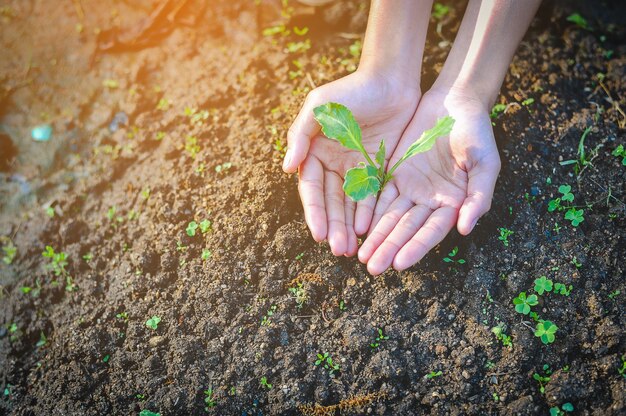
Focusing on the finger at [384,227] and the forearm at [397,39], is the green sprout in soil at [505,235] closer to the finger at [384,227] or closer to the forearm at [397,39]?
the finger at [384,227]

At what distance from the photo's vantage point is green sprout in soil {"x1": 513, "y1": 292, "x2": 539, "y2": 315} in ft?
7.10

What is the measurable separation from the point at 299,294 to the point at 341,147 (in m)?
0.79

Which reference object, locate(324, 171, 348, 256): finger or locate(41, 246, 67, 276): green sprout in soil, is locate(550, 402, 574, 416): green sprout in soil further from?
locate(41, 246, 67, 276): green sprout in soil

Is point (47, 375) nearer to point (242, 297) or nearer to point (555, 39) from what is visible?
point (242, 297)

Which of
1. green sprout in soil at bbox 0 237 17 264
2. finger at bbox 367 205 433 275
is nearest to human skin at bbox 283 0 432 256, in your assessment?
finger at bbox 367 205 433 275

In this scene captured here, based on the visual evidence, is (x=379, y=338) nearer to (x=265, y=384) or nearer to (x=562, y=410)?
(x=265, y=384)

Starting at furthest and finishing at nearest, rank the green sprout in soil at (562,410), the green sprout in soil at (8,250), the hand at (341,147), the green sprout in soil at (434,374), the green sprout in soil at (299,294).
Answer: the green sprout in soil at (8,250) < the green sprout in soil at (299,294) < the hand at (341,147) < the green sprout in soil at (434,374) < the green sprout in soil at (562,410)

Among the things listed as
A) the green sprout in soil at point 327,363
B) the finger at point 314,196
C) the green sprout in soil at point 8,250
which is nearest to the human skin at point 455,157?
the finger at point 314,196

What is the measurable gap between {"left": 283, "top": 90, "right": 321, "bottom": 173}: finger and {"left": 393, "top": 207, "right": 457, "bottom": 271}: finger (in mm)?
647

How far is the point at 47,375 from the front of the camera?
243 cm

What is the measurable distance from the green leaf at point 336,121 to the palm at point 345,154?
0.56 feet

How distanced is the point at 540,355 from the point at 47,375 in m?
2.42

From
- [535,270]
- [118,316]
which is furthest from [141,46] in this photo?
[535,270]

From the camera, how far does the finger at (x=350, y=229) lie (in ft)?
7.20
